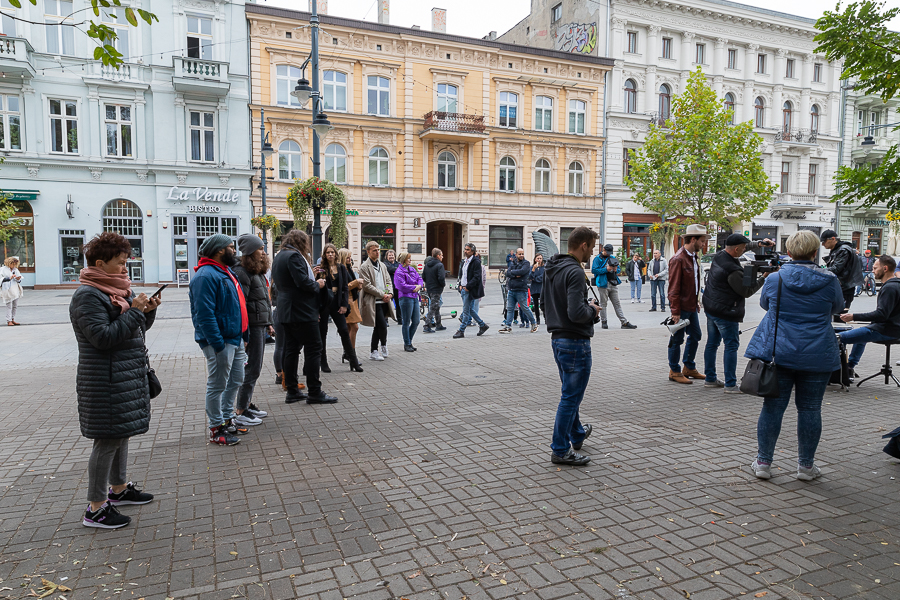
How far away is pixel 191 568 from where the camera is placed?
3.35 meters

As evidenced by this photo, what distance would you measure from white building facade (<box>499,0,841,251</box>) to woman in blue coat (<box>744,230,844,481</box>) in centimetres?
3283

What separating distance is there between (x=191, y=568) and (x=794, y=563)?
340 cm

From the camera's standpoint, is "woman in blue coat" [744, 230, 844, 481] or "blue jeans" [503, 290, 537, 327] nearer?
"woman in blue coat" [744, 230, 844, 481]

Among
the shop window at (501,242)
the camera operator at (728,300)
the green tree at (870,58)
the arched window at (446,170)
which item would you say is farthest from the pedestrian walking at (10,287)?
the shop window at (501,242)

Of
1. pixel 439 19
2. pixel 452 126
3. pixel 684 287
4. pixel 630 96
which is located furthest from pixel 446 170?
pixel 684 287

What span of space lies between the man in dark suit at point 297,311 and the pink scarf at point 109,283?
8.96ft

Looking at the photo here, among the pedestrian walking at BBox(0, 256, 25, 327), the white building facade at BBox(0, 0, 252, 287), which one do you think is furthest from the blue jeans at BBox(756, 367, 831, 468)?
the white building facade at BBox(0, 0, 252, 287)

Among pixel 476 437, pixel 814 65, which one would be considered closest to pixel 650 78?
pixel 814 65

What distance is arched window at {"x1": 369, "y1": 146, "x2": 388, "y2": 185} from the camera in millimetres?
31359

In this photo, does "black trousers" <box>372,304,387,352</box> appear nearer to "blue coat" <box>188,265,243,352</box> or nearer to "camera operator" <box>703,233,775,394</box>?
"blue coat" <box>188,265,243,352</box>

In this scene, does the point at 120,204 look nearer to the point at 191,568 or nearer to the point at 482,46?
the point at 482,46

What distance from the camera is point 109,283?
3.82 m

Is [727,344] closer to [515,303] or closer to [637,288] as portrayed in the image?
[515,303]

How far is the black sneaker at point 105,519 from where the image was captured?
3818 millimetres
